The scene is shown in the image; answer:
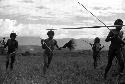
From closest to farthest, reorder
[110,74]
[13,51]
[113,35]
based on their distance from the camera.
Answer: [113,35] < [110,74] < [13,51]

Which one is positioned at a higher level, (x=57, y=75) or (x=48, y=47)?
(x=48, y=47)

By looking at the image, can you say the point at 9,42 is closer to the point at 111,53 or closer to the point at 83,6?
the point at 111,53

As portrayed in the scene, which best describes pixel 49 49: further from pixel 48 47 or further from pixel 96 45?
pixel 96 45

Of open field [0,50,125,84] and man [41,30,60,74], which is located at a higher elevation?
man [41,30,60,74]

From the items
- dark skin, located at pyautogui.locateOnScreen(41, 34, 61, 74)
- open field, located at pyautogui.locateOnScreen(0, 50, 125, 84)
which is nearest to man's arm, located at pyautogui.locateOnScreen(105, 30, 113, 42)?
open field, located at pyautogui.locateOnScreen(0, 50, 125, 84)

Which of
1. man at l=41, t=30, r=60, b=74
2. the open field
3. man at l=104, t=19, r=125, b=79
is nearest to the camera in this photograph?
the open field

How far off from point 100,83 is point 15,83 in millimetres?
3303

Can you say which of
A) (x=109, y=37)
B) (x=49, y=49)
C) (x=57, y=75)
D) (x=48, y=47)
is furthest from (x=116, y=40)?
(x=49, y=49)

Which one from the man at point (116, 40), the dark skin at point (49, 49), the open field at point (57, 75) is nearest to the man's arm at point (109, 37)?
the man at point (116, 40)

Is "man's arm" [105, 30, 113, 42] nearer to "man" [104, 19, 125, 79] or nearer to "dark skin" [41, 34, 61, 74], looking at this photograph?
"man" [104, 19, 125, 79]

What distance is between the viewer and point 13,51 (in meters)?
17.1

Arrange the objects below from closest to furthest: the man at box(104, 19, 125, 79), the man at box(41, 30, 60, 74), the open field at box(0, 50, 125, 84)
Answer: the open field at box(0, 50, 125, 84)
the man at box(104, 19, 125, 79)
the man at box(41, 30, 60, 74)

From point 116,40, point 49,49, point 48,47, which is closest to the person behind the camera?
point 116,40

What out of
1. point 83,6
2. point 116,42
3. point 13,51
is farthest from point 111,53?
point 13,51
